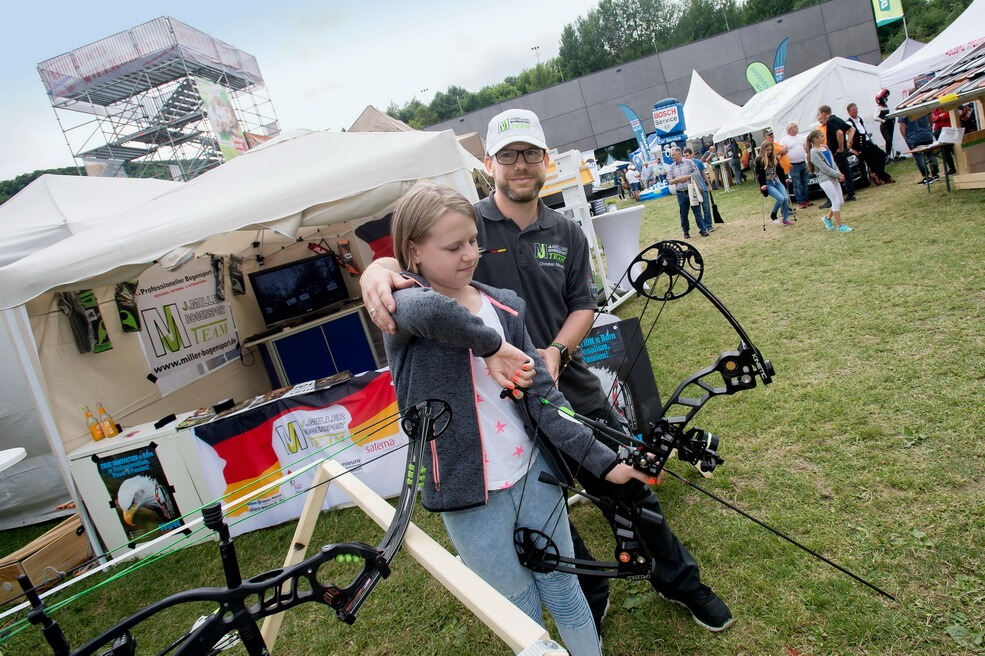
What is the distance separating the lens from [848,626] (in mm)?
1891

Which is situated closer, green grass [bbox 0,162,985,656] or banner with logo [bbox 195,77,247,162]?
green grass [bbox 0,162,985,656]

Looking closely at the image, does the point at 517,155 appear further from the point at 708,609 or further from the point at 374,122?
the point at 374,122

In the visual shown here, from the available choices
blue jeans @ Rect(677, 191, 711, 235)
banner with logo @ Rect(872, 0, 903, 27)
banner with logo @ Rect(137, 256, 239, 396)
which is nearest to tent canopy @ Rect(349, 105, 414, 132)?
banner with logo @ Rect(137, 256, 239, 396)

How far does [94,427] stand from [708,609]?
4.32 meters

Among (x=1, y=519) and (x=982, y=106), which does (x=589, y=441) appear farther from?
(x=982, y=106)

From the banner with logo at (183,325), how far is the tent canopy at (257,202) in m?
1.05

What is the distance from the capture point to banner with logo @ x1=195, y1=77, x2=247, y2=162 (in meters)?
12.5

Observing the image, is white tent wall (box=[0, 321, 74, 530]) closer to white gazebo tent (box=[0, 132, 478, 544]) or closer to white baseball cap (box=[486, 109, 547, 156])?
white gazebo tent (box=[0, 132, 478, 544])

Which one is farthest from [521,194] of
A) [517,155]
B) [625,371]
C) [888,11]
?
[888,11]

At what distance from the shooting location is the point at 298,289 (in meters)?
6.98

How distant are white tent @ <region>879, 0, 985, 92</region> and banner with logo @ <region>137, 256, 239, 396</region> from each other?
11.8 m

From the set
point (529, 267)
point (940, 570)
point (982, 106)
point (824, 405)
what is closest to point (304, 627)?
point (529, 267)

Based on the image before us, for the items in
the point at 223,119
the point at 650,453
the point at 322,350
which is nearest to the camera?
the point at 650,453

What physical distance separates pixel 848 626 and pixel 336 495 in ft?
10.3
